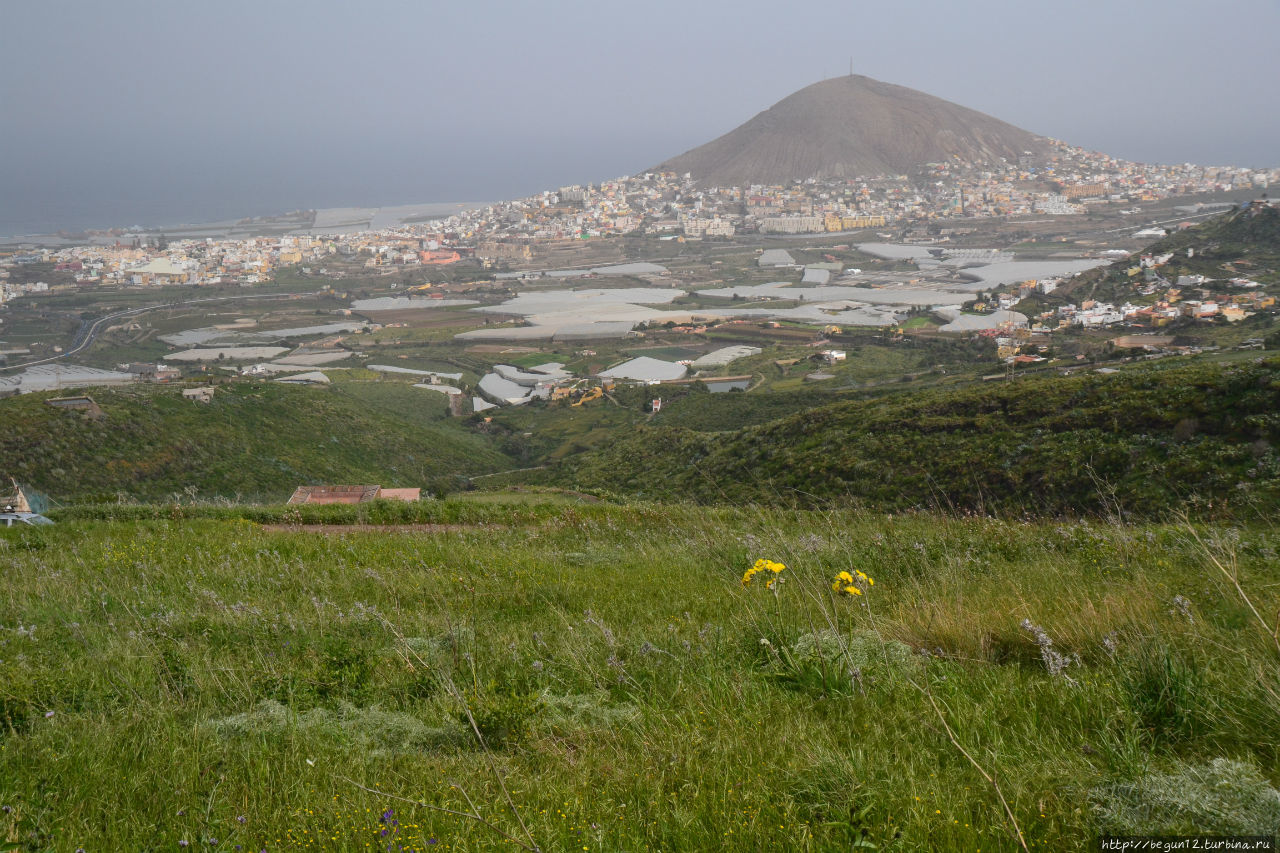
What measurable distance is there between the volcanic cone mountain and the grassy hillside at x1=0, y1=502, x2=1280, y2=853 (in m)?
178

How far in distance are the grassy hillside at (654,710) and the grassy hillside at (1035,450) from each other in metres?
4.70

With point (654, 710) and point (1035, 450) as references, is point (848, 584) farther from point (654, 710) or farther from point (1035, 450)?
point (1035, 450)

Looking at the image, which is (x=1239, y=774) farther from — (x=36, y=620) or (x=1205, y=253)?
(x=1205, y=253)

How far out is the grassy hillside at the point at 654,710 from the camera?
190 centimetres

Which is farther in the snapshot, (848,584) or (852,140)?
(852,140)

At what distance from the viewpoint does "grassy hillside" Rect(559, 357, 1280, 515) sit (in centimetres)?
1119

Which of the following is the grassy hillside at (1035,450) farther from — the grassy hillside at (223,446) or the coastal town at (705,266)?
the coastal town at (705,266)

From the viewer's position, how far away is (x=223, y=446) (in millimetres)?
25500

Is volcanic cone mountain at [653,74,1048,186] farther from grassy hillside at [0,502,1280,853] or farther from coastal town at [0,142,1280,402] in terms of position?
grassy hillside at [0,502,1280,853]

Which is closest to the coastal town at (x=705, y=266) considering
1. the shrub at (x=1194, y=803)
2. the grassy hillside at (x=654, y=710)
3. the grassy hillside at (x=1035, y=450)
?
the grassy hillside at (x=1035, y=450)

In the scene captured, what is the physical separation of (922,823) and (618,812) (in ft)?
2.43

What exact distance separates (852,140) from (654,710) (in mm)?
194171

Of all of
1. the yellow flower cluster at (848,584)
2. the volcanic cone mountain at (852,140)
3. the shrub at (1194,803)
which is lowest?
the yellow flower cluster at (848,584)

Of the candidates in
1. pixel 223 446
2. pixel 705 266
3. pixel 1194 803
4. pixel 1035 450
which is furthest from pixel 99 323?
pixel 1194 803
